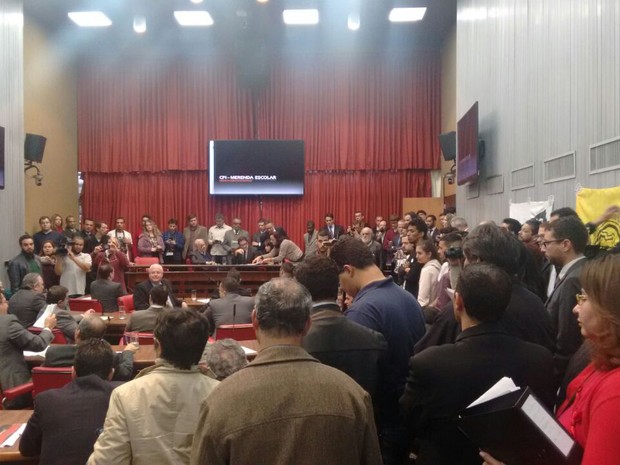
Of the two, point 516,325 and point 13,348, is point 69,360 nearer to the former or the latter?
point 13,348

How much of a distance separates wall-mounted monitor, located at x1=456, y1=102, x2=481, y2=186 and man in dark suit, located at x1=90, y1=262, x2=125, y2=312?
5.28 metres

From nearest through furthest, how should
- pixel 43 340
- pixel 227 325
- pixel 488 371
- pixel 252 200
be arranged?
1. pixel 488 371
2. pixel 43 340
3. pixel 227 325
4. pixel 252 200

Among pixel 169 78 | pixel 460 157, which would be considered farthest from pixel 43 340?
pixel 169 78

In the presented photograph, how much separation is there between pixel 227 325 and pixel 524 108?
4.54 meters

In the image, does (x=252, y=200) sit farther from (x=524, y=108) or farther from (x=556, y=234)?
(x=556, y=234)

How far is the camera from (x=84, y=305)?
6.94 m

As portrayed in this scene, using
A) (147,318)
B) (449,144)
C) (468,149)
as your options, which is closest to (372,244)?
(468,149)

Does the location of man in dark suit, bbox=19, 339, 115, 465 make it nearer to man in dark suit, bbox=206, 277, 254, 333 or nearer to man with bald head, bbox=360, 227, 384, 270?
man in dark suit, bbox=206, 277, 254, 333

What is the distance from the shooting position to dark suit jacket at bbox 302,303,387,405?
2229 millimetres

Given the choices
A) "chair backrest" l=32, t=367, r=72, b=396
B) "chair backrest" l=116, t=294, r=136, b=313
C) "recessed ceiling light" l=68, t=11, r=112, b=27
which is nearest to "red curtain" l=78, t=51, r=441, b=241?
"recessed ceiling light" l=68, t=11, r=112, b=27

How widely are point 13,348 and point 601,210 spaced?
4586mm

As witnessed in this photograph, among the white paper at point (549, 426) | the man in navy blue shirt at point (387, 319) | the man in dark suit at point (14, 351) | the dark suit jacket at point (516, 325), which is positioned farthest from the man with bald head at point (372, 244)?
the white paper at point (549, 426)

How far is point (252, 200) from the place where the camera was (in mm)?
14867

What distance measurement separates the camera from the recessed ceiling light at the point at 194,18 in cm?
1193
